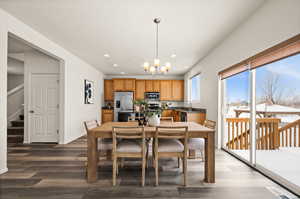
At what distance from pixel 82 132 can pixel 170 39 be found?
409 centimetres

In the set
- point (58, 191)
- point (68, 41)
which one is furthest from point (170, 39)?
point (58, 191)

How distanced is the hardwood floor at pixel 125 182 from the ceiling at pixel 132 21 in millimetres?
2452

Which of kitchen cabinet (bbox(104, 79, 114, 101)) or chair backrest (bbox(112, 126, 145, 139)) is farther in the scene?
kitchen cabinet (bbox(104, 79, 114, 101))

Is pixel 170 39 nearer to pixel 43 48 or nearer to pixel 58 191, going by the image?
pixel 43 48

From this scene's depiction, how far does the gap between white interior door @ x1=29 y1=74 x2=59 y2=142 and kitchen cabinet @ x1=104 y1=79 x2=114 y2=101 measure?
10.6 ft

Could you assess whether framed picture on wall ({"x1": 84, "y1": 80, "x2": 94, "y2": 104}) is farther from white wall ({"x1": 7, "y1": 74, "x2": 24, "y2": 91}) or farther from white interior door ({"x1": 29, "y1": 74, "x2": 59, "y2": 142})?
white wall ({"x1": 7, "y1": 74, "x2": 24, "y2": 91})

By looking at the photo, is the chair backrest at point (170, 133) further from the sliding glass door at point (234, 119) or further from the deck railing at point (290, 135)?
the deck railing at point (290, 135)

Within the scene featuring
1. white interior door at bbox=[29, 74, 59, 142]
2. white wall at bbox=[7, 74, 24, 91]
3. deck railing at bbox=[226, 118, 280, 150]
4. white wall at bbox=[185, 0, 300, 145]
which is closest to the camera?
white wall at bbox=[185, 0, 300, 145]

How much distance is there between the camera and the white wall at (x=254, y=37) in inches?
76.9

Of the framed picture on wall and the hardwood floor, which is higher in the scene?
the framed picture on wall

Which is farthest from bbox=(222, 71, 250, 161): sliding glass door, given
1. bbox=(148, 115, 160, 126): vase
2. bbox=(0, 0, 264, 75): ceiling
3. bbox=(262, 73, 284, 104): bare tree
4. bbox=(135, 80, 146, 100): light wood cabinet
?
bbox=(135, 80, 146, 100): light wood cabinet

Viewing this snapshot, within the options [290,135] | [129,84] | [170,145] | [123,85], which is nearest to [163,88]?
[129,84]

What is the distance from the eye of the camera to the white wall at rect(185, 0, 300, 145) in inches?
76.9

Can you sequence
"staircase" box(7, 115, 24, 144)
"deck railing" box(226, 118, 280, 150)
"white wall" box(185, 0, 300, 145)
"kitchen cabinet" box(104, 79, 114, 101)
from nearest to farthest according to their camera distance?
"white wall" box(185, 0, 300, 145)
"deck railing" box(226, 118, 280, 150)
"staircase" box(7, 115, 24, 144)
"kitchen cabinet" box(104, 79, 114, 101)
